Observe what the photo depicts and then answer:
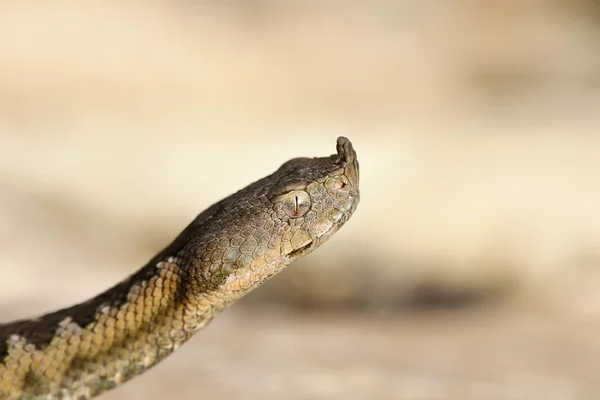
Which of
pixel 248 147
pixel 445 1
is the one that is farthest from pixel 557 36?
pixel 248 147

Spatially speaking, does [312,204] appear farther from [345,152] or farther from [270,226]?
[345,152]

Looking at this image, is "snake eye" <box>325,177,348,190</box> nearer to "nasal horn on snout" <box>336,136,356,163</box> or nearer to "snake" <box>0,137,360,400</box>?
"snake" <box>0,137,360,400</box>

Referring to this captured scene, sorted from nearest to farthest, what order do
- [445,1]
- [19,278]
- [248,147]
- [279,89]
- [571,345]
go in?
[571,345] < [19,278] < [248,147] < [279,89] < [445,1]

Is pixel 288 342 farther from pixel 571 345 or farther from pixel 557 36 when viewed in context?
pixel 557 36

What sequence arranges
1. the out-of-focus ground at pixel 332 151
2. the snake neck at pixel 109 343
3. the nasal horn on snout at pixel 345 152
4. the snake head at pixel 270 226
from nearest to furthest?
the snake head at pixel 270 226 < the snake neck at pixel 109 343 < the nasal horn on snout at pixel 345 152 < the out-of-focus ground at pixel 332 151

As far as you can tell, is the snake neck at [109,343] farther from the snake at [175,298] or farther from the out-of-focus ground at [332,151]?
the out-of-focus ground at [332,151]

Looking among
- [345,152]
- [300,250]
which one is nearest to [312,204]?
[300,250]

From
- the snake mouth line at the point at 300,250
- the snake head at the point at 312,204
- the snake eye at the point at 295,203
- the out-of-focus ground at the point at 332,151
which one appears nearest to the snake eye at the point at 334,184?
the snake head at the point at 312,204
